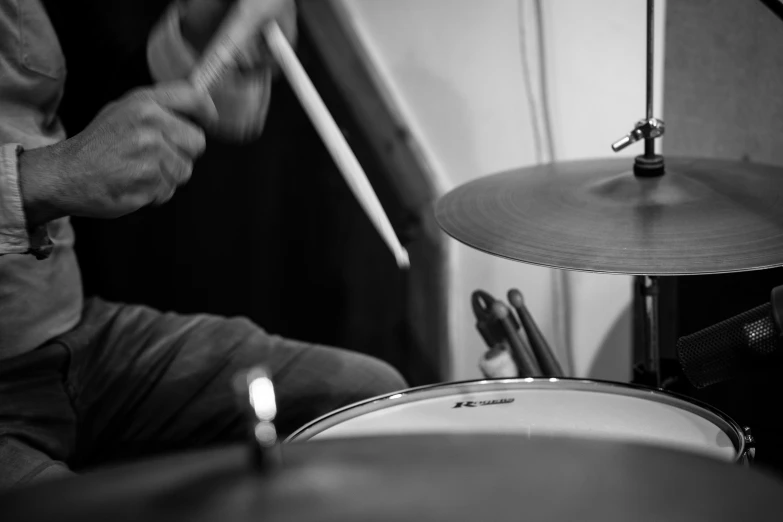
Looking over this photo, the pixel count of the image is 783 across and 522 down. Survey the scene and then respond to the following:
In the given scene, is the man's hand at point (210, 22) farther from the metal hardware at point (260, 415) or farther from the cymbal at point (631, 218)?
the metal hardware at point (260, 415)

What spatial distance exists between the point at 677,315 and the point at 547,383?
498 millimetres

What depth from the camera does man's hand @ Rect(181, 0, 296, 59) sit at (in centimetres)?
100

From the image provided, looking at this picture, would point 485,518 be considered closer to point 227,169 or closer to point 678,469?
point 678,469

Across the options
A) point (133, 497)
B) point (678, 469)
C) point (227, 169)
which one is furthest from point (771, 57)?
point (133, 497)

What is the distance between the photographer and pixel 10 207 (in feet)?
2.82

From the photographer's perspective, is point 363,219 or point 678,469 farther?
point 363,219

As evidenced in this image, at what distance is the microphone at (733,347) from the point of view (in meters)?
0.70

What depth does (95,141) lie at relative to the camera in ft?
2.86

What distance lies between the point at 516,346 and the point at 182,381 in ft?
1.69

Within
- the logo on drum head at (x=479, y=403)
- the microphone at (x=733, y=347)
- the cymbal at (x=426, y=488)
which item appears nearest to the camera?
the cymbal at (x=426, y=488)

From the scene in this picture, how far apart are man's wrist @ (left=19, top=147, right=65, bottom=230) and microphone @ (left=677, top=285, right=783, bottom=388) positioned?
653 mm

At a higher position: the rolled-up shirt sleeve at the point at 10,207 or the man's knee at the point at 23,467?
the rolled-up shirt sleeve at the point at 10,207

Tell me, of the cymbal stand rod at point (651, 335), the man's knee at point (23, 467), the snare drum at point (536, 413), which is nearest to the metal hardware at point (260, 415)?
the snare drum at point (536, 413)

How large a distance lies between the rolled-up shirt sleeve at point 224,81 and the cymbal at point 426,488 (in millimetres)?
677
